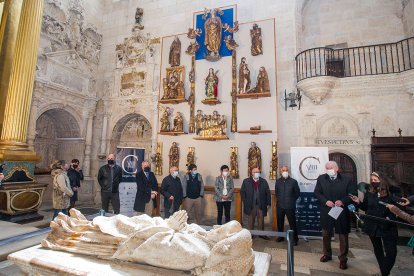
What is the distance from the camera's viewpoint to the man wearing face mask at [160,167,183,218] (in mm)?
5539

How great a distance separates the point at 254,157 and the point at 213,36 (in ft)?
14.2

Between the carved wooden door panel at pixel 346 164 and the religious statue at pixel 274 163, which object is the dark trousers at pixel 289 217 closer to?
the religious statue at pixel 274 163

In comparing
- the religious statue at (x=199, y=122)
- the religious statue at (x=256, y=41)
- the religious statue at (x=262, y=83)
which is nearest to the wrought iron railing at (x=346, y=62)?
the religious statue at (x=262, y=83)

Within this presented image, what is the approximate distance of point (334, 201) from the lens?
3816 mm

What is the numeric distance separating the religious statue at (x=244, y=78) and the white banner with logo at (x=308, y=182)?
2.82 m

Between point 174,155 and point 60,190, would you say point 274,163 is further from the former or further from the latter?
point 60,190

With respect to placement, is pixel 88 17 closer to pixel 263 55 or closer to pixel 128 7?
pixel 128 7

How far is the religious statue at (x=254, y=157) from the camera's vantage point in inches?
278

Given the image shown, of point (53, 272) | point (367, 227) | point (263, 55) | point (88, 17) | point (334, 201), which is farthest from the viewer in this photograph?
point (88, 17)

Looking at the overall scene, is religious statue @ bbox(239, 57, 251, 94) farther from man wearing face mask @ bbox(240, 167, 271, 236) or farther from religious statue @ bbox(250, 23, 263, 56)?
man wearing face mask @ bbox(240, 167, 271, 236)

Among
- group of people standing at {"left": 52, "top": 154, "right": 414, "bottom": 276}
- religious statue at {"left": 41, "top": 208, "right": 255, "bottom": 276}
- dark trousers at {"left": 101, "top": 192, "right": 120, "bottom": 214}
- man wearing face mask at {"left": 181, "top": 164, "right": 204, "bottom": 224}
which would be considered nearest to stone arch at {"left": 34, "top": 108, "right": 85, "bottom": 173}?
group of people standing at {"left": 52, "top": 154, "right": 414, "bottom": 276}

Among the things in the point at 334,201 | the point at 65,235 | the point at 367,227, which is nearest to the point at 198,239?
the point at 65,235

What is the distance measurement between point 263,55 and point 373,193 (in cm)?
554

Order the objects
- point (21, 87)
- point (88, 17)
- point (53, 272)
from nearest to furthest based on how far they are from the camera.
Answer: point (53, 272), point (21, 87), point (88, 17)
